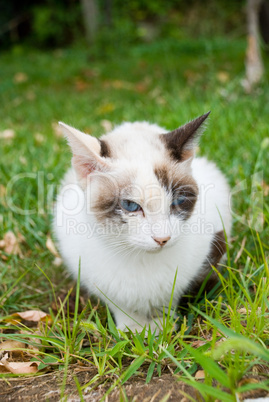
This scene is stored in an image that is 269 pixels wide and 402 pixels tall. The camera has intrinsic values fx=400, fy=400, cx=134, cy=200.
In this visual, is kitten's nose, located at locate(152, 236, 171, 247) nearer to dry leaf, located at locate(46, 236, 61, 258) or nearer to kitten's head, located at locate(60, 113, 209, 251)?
kitten's head, located at locate(60, 113, 209, 251)

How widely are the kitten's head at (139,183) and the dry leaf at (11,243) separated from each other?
0.83 meters

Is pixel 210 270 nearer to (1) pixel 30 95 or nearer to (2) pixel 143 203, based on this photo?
(2) pixel 143 203

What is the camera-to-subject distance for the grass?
139cm

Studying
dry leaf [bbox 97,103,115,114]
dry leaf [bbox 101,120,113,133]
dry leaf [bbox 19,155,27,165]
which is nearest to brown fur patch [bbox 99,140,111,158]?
dry leaf [bbox 19,155,27,165]

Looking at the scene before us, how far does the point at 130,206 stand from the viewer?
5.18 ft

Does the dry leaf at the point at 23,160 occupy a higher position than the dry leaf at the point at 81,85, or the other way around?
the dry leaf at the point at 81,85

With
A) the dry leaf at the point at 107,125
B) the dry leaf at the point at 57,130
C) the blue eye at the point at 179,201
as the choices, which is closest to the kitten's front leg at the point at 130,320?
the blue eye at the point at 179,201

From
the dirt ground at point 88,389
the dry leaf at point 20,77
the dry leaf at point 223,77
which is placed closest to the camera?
the dirt ground at point 88,389

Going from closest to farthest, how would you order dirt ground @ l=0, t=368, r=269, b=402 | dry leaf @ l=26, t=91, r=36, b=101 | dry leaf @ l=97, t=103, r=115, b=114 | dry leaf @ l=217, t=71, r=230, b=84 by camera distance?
dirt ground @ l=0, t=368, r=269, b=402 < dry leaf @ l=97, t=103, r=115, b=114 < dry leaf @ l=217, t=71, r=230, b=84 < dry leaf @ l=26, t=91, r=36, b=101

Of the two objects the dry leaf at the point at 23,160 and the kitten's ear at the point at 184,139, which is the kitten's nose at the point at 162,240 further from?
the dry leaf at the point at 23,160

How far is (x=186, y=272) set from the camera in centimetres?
176

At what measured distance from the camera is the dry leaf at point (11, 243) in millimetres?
2377

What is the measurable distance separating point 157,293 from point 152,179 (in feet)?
1.69

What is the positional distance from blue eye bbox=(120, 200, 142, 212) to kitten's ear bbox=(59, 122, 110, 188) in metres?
0.17
